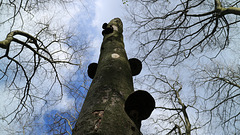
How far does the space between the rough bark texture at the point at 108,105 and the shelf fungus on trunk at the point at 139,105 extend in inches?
2.1

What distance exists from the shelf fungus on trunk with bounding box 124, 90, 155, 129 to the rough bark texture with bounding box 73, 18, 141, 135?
0.18 ft

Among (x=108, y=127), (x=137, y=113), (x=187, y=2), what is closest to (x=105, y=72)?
(x=137, y=113)

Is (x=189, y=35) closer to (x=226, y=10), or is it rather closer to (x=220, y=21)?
(x=220, y=21)

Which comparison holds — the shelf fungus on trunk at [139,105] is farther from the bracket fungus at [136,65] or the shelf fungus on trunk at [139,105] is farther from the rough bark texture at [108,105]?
the bracket fungus at [136,65]

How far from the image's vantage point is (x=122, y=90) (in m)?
1.26

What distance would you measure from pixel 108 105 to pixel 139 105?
0.78 feet

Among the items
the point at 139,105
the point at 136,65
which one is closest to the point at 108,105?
the point at 139,105

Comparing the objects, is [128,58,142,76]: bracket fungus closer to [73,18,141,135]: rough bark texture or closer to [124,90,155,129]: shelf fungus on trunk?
[73,18,141,135]: rough bark texture

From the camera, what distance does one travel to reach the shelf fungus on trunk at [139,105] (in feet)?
3.56

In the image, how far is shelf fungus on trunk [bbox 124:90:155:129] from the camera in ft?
3.56

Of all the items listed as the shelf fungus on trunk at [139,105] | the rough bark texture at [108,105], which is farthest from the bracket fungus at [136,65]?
the shelf fungus on trunk at [139,105]

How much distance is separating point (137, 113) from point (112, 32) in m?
1.60

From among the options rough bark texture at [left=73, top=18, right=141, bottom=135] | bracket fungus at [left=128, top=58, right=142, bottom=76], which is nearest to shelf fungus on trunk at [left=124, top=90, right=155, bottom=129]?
rough bark texture at [left=73, top=18, right=141, bottom=135]

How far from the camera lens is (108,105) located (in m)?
1.05
